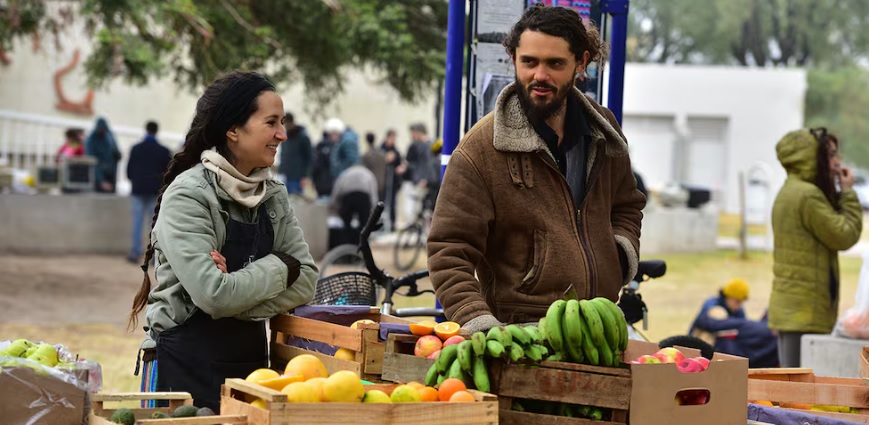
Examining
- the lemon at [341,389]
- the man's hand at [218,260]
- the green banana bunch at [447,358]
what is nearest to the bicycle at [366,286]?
the man's hand at [218,260]

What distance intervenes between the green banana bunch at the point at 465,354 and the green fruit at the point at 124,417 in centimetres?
91

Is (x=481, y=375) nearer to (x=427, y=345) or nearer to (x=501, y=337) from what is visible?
(x=501, y=337)

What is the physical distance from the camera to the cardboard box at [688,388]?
330cm

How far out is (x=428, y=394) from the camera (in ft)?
10.5

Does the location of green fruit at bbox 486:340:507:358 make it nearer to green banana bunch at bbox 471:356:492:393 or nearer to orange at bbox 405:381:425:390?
green banana bunch at bbox 471:356:492:393

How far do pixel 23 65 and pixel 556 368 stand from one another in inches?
1166

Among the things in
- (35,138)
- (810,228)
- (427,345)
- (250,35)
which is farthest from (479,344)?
(35,138)

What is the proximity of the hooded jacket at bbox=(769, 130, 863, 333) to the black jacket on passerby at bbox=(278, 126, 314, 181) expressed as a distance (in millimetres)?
A: 12495

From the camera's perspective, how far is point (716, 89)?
38.9 meters

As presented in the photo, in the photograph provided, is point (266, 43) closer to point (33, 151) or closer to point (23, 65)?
point (33, 151)

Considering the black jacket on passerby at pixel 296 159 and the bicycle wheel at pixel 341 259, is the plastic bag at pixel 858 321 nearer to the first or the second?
the bicycle wheel at pixel 341 259

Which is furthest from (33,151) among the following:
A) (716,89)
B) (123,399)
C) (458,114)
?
(123,399)

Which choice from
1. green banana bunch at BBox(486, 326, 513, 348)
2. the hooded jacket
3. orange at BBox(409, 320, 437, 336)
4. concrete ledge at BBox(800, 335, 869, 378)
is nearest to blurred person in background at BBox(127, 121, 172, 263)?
the hooded jacket

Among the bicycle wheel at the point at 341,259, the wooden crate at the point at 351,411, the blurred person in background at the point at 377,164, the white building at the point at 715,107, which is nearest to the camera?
the wooden crate at the point at 351,411
